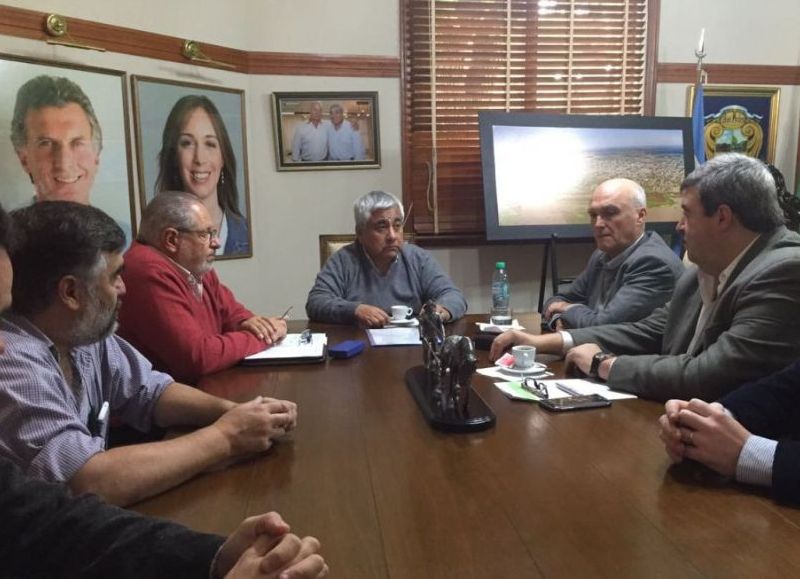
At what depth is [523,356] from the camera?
1784 millimetres

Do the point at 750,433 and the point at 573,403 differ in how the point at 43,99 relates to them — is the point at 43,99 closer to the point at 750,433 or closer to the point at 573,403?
the point at 573,403

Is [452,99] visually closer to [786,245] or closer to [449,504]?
[786,245]

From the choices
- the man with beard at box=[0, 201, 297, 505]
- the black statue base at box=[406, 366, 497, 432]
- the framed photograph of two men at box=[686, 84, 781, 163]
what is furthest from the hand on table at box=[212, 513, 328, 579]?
the framed photograph of two men at box=[686, 84, 781, 163]

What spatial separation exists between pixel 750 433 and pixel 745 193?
68 cm

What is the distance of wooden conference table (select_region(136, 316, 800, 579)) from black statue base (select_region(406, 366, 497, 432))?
0.06ft

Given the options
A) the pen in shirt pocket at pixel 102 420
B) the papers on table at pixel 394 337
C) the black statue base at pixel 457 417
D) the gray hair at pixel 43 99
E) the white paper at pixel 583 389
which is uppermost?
the gray hair at pixel 43 99

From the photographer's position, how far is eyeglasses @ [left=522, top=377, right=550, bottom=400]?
154 cm

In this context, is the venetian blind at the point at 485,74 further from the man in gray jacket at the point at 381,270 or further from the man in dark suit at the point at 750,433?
the man in dark suit at the point at 750,433

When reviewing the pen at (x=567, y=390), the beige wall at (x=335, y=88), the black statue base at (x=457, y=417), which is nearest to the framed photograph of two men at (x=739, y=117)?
the beige wall at (x=335, y=88)

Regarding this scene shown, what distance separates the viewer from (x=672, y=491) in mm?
1041

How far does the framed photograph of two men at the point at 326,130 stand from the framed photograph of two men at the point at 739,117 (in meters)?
2.11

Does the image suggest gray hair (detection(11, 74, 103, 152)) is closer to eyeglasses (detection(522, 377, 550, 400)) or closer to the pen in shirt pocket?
the pen in shirt pocket

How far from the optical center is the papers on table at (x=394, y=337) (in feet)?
7.17


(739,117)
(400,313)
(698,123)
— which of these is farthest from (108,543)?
(739,117)
